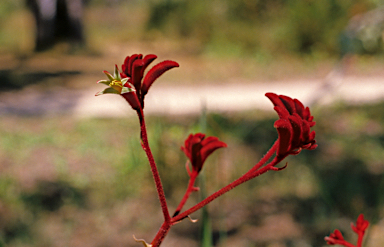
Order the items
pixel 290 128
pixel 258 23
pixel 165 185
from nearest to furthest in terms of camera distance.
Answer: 1. pixel 290 128
2. pixel 165 185
3. pixel 258 23

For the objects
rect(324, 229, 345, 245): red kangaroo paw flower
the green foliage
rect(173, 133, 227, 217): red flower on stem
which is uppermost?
the green foliage

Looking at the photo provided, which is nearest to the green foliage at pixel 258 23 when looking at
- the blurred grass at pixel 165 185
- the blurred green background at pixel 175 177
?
the blurred green background at pixel 175 177

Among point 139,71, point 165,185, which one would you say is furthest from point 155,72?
point 165,185

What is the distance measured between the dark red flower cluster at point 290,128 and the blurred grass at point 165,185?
2.68 feet

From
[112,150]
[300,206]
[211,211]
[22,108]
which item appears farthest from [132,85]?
[22,108]

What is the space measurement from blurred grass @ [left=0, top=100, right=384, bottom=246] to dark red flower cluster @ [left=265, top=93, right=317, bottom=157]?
0.82 meters

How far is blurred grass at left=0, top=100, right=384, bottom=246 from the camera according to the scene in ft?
5.32

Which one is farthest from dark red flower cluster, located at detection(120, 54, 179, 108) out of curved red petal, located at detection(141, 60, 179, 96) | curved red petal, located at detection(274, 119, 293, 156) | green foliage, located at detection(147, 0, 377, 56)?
green foliage, located at detection(147, 0, 377, 56)

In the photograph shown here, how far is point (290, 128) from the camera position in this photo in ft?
1.00

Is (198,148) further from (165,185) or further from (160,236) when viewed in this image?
(165,185)

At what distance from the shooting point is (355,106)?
11.7 ft

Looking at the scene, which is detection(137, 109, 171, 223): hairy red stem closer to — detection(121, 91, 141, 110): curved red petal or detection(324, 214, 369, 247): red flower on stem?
detection(121, 91, 141, 110): curved red petal

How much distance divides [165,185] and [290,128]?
1.61 meters

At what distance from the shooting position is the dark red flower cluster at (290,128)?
30 centimetres
